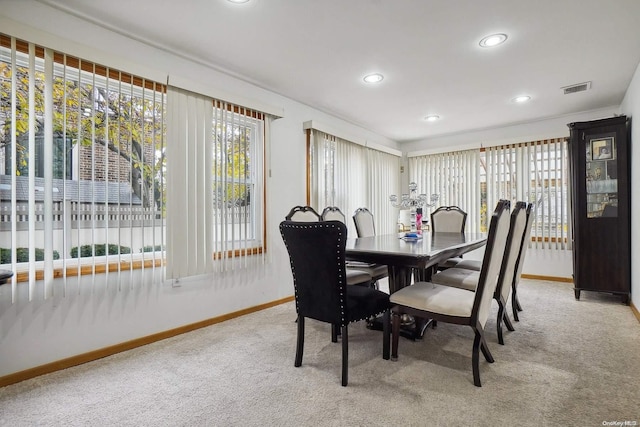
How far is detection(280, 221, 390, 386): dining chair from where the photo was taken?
1.81 m

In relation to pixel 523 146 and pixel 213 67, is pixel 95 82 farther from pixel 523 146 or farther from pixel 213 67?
pixel 523 146

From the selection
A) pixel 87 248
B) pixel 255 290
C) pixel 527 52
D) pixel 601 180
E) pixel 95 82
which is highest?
pixel 527 52

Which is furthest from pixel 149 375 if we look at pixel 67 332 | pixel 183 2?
pixel 183 2

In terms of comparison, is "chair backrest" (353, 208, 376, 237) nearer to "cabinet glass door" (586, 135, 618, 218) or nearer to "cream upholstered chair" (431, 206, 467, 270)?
"cream upholstered chair" (431, 206, 467, 270)

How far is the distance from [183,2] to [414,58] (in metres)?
1.88

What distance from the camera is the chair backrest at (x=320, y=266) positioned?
5.89 feet

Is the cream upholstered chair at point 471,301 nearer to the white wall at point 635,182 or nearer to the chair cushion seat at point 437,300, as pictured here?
the chair cushion seat at point 437,300

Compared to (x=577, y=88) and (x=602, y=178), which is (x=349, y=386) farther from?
(x=577, y=88)

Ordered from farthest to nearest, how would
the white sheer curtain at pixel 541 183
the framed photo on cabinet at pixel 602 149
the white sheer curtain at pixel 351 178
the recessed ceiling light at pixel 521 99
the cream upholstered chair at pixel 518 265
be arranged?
1. the white sheer curtain at pixel 541 183
2. the white sheer curtain at pixel 351 178
3. the recessed ceiling light at pixel 521 99
4. the framed photo on cabinet at pixel 602 149
5. the cream upholstered chair at pixel 518 265

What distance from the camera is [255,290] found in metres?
3.38

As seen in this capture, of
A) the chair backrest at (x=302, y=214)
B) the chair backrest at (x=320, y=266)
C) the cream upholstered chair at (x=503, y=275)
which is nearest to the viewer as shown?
the chair backrest at (x=320, y=266)

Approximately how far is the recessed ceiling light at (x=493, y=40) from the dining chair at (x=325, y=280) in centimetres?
200

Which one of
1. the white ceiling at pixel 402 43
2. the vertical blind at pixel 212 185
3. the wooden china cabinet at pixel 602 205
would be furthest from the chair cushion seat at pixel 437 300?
the wooden china cabinet at pixel 602 205

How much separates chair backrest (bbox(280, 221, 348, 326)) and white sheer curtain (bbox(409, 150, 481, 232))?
13.9 feet
